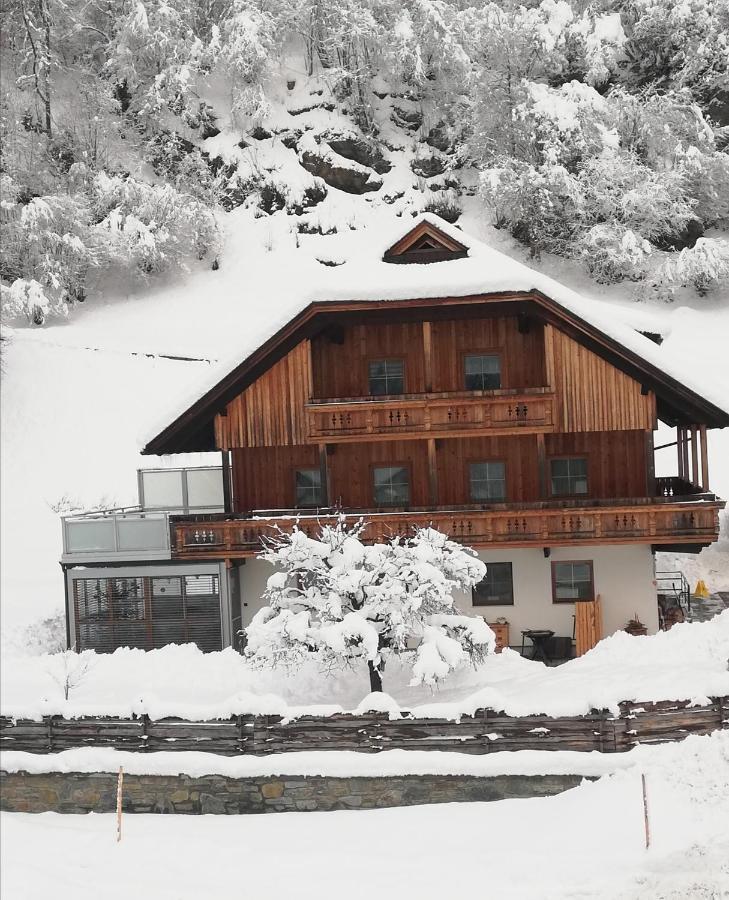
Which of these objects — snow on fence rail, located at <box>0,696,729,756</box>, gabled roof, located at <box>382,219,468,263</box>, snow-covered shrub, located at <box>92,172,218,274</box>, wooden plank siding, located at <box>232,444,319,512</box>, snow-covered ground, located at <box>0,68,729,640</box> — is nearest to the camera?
snow on fence rail, located at <box>0,696,729,756</box>

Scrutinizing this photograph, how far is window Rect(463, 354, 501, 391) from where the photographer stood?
26156 mm

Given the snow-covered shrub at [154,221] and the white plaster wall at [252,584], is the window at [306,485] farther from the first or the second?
the snow-covered shrub at [154,221]

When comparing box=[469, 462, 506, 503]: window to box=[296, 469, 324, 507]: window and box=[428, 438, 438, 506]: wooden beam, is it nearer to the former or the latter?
box=[428, 438, 438, 506]: wooden beam

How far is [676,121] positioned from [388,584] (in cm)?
3071

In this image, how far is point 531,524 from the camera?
24.2 meters

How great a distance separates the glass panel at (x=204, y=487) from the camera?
28016 mm

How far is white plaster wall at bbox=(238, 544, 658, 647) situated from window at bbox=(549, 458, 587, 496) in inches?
71.0

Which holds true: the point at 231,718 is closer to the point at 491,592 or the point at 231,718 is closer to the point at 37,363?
the point at 491,592

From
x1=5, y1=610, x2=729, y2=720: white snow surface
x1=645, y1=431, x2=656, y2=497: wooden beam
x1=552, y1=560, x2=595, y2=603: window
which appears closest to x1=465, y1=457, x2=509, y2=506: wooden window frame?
x1=552, y1=560, x2=595, y2=603: window

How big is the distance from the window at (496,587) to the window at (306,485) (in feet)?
16.9

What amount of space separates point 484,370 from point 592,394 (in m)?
2.93

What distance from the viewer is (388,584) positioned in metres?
19.3

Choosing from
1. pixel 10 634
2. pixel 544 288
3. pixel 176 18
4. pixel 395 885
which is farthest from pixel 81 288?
pixel 395 885

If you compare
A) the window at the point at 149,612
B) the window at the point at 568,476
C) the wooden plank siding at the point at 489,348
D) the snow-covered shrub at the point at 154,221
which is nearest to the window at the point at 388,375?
the wooden plank siding at the point at 489,348
